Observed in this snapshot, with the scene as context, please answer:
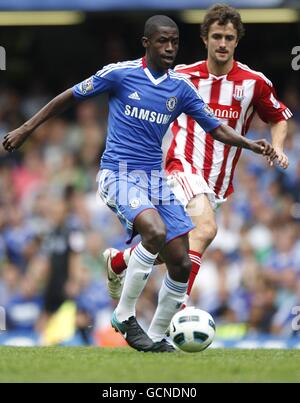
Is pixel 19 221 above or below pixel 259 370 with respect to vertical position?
above

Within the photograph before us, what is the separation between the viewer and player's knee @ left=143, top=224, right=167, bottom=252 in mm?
7539

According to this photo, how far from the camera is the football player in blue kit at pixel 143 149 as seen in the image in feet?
25.7

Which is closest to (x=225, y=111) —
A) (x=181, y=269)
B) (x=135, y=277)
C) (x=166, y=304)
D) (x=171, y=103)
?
(x=171, y=103)

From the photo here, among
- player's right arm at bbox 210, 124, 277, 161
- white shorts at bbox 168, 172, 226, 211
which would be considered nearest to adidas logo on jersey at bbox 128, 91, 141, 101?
player's right arm at bbox 210, 124, 277, 161

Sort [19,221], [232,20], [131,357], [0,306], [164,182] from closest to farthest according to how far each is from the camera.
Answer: [131,357]
[164,182]
[232,20]
[0,306]
[19,221]

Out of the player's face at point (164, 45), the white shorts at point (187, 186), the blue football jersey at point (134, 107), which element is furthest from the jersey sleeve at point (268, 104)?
the player's face at point (164, 45)

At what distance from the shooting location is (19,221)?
49.7 feet

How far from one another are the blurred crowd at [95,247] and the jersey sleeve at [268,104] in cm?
427

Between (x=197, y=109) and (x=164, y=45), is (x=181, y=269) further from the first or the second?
(x=164, y=45)

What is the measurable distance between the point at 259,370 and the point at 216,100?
3.01 meters

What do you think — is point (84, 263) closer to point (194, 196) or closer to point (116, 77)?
point (194, 196)

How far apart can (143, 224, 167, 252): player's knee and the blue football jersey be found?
0.62 m

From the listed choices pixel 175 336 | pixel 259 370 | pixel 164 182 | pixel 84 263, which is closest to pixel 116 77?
pixel 164 182
